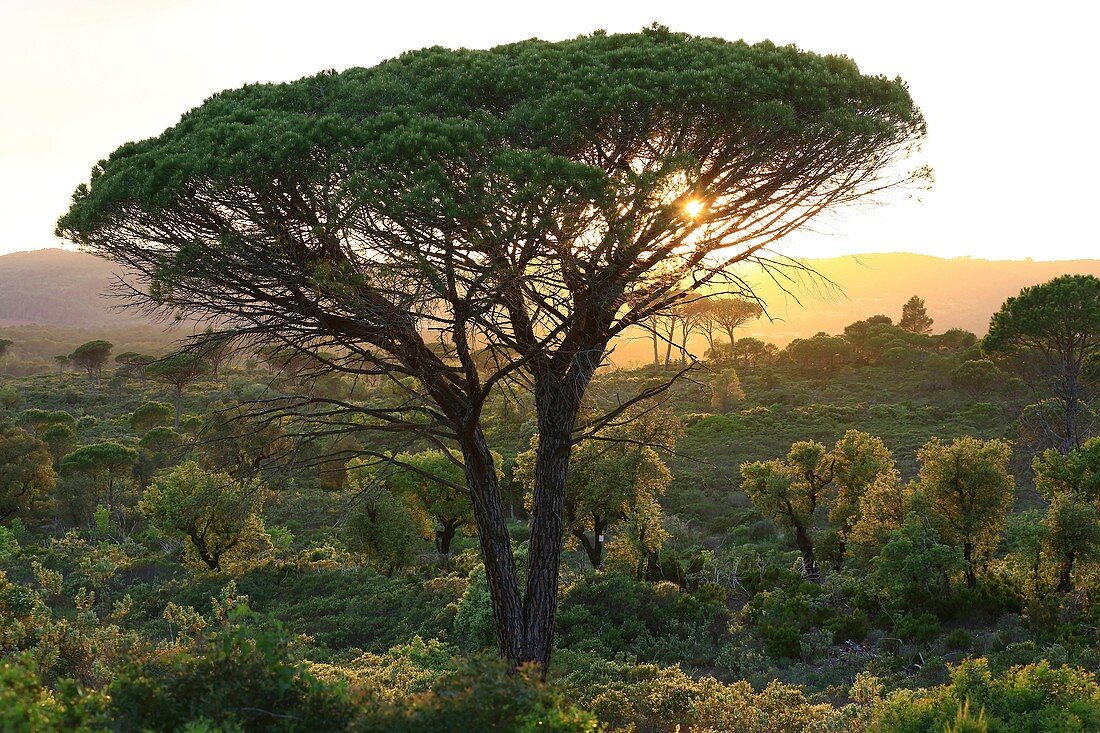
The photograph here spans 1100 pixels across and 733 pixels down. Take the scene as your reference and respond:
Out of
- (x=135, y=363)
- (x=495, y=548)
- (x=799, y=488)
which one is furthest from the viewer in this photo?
(x=799, y=488)

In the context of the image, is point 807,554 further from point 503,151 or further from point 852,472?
point 503,151

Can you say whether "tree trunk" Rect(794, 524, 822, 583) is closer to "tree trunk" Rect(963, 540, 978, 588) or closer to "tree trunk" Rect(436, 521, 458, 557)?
"tree trunk" Rect(963, 540, 978, 588)

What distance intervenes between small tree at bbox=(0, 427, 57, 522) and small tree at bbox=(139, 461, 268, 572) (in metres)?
13.3

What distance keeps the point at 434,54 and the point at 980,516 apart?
46.1 ft

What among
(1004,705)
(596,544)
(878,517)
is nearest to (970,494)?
(878,517)

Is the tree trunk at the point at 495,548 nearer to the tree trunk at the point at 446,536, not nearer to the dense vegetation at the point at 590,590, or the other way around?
the dense vegetation at the point at 590,590

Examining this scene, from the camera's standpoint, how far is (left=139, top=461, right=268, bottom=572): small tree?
20859mm

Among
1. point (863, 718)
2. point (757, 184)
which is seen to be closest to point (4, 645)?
point (863, 718)

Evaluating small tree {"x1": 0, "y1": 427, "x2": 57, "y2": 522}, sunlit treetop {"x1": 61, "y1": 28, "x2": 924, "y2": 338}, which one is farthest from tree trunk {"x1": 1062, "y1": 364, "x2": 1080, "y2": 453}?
small tree {"x1": 0, "y1": 427, "x2": 57, "y2": 522}

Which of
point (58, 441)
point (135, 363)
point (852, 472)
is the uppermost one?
point (135, 363)

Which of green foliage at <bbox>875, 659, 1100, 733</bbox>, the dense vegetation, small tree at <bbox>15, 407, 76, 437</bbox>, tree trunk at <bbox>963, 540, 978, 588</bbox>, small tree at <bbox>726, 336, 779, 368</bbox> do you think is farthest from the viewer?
small tree at <bbox>726, 336, 779, 368</bbox>

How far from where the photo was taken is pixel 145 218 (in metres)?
7.28

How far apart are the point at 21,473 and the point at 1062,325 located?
140 ft

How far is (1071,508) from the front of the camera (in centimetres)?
1272
